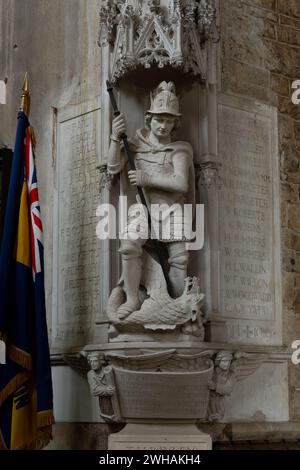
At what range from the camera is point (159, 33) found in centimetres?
476

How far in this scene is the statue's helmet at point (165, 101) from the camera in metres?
4.71

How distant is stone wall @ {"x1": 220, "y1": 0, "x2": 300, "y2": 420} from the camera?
17.4ft

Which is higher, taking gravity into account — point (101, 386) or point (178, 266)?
Result: point (178, 266)

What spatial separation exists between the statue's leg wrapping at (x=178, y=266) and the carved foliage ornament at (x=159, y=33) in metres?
0.98

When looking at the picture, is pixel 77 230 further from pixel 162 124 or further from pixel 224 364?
pixel 224 364

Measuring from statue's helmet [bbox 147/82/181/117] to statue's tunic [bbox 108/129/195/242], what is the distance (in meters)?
0.17

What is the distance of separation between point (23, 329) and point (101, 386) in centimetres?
51

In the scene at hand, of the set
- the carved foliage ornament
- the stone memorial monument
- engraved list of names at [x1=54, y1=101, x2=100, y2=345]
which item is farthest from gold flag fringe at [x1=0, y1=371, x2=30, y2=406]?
the carved foliage ornament

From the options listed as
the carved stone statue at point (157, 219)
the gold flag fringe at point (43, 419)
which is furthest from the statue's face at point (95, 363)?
the gold flag fringe at point (43, 419)

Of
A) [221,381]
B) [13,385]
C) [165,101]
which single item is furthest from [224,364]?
[165,101]

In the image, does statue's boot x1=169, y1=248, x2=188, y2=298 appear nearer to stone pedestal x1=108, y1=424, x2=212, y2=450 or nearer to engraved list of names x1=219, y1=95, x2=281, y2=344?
engraved list of names x1=219, y1=95, x2=281, y2=344

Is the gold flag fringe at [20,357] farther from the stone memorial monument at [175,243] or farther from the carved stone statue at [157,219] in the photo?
the carved stone statue at [157,219]

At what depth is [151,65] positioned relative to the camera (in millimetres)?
4828
